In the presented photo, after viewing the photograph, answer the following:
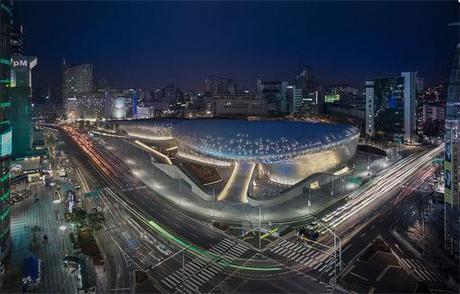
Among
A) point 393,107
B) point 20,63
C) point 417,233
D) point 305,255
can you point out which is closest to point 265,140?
point 305,255

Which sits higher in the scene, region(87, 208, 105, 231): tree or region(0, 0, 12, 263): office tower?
region(0, 0, 12, 263): office tower

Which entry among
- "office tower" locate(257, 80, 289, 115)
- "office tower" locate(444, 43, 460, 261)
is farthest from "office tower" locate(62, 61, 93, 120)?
"office tower" locate(444, 43, 460, 261)

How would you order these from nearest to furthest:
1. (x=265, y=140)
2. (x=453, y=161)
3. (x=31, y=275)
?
(x=31, y=275), (x=453, y=161), (x=265, y=140)

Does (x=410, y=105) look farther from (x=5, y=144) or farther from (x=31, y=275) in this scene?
(x=31, y=275)

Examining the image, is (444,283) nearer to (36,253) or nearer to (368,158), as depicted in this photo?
(36,253)

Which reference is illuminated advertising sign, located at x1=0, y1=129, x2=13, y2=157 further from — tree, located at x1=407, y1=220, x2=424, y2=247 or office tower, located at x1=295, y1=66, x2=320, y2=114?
office tower, located at x1=295, y1=66, x2=320, y2=114

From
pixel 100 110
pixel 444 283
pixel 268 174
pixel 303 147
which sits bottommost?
pixel 444 283

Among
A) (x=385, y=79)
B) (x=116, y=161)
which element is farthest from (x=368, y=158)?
(x=116, y=161)
